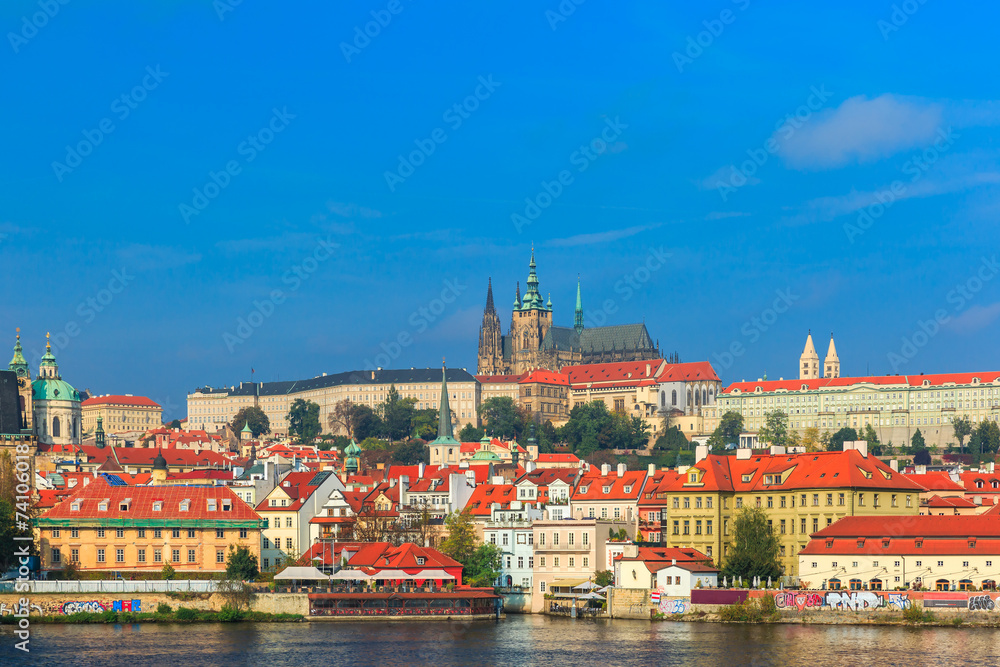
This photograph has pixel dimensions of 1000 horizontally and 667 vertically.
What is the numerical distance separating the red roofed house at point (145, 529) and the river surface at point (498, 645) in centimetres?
917

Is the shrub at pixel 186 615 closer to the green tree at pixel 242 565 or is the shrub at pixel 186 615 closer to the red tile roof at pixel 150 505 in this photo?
the green tree at pixel 242 565

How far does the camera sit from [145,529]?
78750 millimetres

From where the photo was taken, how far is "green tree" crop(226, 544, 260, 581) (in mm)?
76750

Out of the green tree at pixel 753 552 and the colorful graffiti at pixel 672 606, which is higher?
the green tree at pixel 753 552

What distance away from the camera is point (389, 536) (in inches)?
3307

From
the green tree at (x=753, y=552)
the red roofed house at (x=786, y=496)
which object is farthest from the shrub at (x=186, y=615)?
the red roofed house at (x=786, y=496)

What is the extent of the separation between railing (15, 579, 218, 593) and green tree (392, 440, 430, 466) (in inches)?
4354

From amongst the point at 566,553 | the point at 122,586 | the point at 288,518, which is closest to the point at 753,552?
the point at 566,553

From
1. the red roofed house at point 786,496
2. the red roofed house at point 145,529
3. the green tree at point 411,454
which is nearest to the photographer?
the red roofed house at point 145,529

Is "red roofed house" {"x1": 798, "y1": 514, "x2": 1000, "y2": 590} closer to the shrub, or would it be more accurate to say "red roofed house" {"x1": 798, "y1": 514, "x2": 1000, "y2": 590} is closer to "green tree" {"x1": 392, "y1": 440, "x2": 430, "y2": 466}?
the shrub

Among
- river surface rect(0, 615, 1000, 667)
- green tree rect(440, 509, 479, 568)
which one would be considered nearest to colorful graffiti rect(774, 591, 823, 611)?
river surface rect(0, 615, 1000, 667)

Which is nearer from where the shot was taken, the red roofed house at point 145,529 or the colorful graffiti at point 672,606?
the colorful graffiti at point 672,606

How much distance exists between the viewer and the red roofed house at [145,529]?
77812 mm

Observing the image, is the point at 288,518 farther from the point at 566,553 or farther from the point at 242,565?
the point at 566,553
